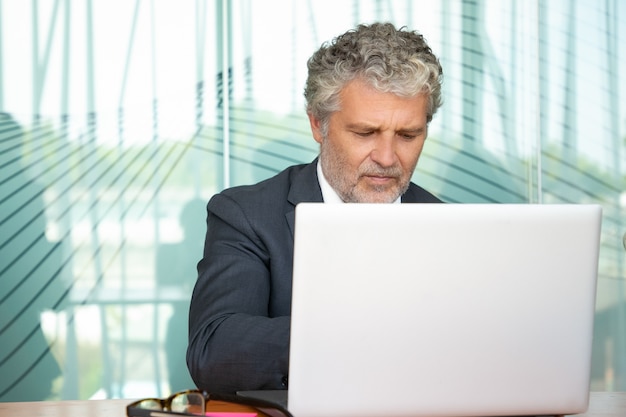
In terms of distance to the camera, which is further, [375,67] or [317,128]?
[317,128]

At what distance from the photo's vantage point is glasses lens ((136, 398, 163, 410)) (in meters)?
1.47

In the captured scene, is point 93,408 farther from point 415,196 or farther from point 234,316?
point 415,196

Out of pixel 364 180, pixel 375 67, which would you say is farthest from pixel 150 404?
pixel 375 67

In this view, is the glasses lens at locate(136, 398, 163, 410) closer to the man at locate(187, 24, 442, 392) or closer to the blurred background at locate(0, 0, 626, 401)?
the man at locate(187, 24, 442, 392)

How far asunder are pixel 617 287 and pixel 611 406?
244 centimetres

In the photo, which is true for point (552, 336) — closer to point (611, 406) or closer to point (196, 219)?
point (611, 406)

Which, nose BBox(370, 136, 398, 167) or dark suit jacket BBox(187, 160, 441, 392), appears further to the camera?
nose BBox(370, 136, 398, 167)

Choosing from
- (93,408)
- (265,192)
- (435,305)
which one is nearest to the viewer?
(435,305)

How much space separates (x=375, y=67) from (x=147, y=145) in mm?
1656

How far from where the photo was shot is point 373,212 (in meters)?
1.39

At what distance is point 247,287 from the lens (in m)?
2.15

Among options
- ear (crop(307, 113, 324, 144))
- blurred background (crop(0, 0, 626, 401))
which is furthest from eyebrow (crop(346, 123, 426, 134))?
blurred background (crop(0, 0, 626, 401))

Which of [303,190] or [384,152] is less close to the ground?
[384,152]

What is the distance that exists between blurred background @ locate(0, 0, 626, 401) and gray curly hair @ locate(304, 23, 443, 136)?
1359 millimetres
